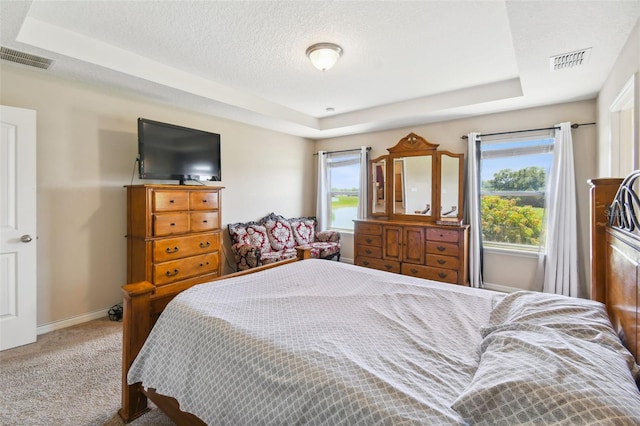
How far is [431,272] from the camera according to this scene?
13.0ft

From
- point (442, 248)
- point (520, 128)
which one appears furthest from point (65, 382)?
point (520, 128)

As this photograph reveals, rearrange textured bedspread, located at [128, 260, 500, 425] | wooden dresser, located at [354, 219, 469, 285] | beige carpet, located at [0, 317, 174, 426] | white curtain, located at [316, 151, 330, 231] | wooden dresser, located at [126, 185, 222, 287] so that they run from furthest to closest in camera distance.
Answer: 1. white curtain, located at [316, 151, 330, 231]
2. wooden dresser, located at [354, 219, 469, 285]
3. wooden dresser, located at [126, 185, 222, 287]
4. beige carpet, located at [0, 317, 174, 426]
5. textured bedspread, located at [128, 260, 500, 425]

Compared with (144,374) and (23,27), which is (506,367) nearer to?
(144,374)

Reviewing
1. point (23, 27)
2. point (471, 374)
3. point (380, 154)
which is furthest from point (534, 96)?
point (23, 27)

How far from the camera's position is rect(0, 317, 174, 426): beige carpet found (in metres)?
1.76

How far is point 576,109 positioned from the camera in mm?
3471

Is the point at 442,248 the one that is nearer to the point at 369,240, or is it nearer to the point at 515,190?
the point at 369,240

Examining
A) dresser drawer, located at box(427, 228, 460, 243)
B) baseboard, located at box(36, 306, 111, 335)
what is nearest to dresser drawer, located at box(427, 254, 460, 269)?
dresser drawer, located at box(427, 228, 460, 243)

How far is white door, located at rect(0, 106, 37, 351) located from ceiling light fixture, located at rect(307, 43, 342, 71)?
248 cm

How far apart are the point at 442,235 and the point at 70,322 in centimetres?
431

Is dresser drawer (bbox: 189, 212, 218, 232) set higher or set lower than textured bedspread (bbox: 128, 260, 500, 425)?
higher

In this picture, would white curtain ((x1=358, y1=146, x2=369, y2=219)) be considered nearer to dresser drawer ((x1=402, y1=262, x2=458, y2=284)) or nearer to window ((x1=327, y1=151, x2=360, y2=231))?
window ((x1=327, y1=151, x2=360, y2=231))

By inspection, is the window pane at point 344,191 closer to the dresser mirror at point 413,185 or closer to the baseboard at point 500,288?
the dresser mirror at point 413,185

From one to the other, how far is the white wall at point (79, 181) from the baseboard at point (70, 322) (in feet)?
0.06
